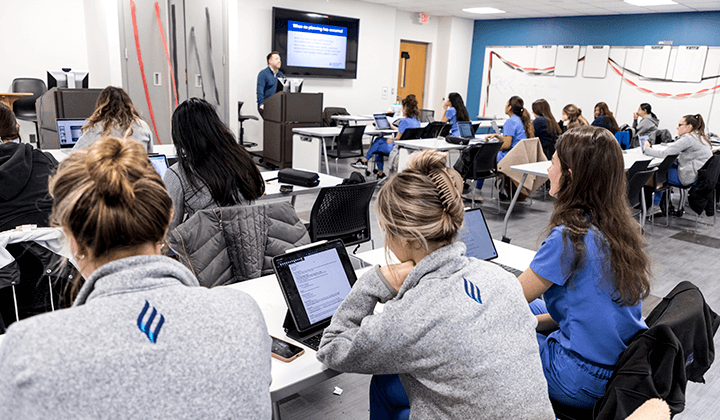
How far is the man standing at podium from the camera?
26.2 feet

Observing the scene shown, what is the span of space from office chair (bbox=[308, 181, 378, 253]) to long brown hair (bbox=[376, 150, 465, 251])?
1.68 meters

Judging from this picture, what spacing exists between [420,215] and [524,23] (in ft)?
37.8

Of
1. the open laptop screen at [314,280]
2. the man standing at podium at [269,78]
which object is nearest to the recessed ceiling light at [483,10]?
the man standing at podium at [269,78]

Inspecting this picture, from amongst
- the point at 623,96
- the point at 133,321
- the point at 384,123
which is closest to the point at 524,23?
the point at 623,96

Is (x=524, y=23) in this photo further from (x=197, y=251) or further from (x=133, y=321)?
(x=133, y=321)

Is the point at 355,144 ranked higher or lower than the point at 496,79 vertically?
lower

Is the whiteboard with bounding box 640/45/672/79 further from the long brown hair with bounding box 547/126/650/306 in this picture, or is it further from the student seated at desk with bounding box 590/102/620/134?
the long brown hair with bounding box 547/126/650/306

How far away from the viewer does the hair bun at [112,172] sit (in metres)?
0.90

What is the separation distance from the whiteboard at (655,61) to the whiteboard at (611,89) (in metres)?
0.10

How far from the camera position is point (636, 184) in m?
4.68

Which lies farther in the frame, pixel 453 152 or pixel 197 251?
pixel 453 152

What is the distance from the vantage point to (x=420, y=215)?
3.94ft

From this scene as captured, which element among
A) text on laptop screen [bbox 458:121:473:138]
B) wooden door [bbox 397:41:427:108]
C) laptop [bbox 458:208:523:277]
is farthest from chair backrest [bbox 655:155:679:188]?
wooden door [bbox 397:41:427:108]

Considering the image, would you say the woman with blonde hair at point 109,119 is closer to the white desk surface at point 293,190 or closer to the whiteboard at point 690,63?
the white desk surface at point 293,190
